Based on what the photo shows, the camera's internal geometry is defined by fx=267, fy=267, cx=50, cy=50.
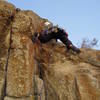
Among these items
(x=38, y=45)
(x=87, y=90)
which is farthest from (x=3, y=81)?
(x=87, y=90)

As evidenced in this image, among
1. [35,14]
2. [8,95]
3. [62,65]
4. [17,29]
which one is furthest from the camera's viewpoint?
[35,14]

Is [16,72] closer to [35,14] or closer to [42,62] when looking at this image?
[42,62]

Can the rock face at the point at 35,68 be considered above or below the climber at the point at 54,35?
below

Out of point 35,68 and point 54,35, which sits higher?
point 54,35

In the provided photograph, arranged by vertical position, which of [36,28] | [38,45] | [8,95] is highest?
[36,28]

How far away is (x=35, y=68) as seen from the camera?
1226 cm

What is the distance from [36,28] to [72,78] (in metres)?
3.23

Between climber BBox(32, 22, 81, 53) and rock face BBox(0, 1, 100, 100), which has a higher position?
climber BBox(32, 22, 81, 53)

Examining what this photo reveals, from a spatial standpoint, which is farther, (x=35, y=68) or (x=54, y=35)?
(x=54, y=35)

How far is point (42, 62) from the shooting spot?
1280 centimetres

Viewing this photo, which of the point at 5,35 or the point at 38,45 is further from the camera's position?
the point at 38,45

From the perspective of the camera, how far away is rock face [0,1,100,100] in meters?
11.3

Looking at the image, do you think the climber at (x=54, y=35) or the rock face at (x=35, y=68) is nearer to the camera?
the rock face at (x=35, y=68)

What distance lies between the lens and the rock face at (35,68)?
37.0ft
